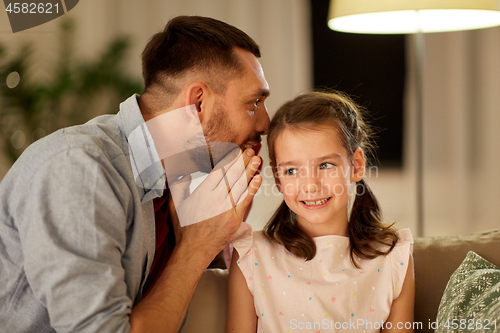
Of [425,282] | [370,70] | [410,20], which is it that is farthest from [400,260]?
[370,70]

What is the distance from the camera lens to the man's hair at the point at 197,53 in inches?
50.5

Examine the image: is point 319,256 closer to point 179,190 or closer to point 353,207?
point 353,207

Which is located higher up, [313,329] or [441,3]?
[441,3]

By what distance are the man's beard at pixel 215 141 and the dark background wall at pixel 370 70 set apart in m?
1.97

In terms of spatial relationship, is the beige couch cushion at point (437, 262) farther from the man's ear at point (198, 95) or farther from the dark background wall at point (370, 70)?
the dark background wall at point (370, 70)

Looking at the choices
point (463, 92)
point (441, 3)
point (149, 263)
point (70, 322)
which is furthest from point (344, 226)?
point (463, 92)

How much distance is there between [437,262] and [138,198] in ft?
2.83

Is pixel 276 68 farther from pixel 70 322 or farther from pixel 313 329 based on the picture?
pixel 70 322

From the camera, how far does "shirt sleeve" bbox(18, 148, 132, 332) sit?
0.85 m

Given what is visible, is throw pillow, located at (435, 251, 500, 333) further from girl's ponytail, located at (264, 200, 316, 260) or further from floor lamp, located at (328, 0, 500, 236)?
floor lamp, located at (328, 0, 500, 236)

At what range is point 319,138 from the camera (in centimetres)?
123

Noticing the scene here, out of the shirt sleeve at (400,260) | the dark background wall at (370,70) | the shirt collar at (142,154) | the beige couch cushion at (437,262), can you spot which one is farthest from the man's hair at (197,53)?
the dark background wall at (370,70)

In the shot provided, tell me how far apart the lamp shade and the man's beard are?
85 centimetres

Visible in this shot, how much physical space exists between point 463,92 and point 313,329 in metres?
2.42
